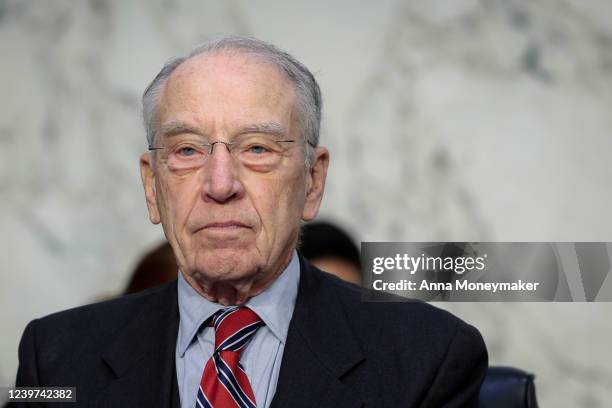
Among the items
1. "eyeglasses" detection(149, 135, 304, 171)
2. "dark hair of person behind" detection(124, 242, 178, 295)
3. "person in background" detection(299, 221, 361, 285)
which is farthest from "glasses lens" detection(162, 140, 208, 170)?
"person in background" detection(299, 221, 361, 285)

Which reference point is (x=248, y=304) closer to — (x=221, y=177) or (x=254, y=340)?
(x=254, y=340)

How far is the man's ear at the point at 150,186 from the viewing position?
1983mm

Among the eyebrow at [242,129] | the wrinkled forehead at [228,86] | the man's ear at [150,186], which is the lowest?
the man's ear at [150,186]

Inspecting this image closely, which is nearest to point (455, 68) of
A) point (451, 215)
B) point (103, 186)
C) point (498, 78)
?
point (498, 78)

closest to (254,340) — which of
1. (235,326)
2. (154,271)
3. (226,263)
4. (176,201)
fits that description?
(235,326)

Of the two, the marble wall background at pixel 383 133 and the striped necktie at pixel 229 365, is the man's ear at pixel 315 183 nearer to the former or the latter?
the striped necktie at pixel 229 365

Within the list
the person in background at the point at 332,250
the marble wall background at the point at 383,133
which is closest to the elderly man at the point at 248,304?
the person in background at the point at 332,250

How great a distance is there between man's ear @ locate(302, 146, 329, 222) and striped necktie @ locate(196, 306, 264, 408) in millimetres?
214

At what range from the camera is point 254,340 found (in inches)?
74.3

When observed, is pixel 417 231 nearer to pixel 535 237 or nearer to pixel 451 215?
pixel 451 215

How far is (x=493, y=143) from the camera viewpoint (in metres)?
3.52

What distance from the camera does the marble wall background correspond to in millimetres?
3508

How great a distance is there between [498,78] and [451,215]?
469 millimetres

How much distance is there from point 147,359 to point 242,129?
44 centimetres
